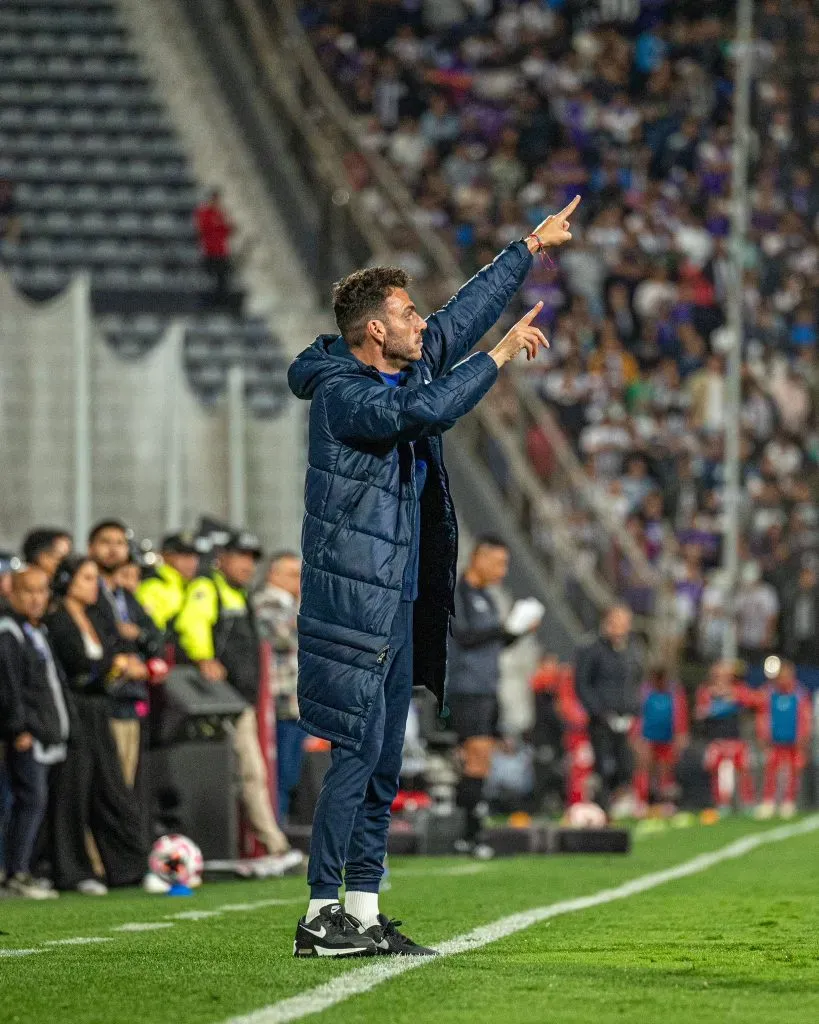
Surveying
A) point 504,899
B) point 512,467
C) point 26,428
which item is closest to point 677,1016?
point 504,899

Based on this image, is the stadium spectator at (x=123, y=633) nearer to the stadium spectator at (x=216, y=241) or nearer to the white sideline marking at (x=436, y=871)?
the white sideline marking at (x=436, y=871)

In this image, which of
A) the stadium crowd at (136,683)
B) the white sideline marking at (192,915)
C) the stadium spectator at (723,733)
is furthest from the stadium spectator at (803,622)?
the white sideline marking at (192,915)

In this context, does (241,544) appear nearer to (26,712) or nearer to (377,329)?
(26,712)

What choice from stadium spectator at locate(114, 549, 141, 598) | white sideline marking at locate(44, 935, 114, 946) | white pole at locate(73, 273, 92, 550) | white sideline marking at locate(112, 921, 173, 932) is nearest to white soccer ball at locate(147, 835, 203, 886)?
stadium spectator at locate(114, 549, 141, 598)

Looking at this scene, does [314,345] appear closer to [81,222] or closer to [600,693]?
[600,693]

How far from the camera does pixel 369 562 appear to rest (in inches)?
315

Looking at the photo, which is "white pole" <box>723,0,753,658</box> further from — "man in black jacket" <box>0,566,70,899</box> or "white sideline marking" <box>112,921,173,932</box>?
"white sideline marking" <box>112,921,173,932</box>

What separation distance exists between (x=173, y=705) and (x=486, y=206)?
20405 millimetres

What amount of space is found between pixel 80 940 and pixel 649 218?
26385mm

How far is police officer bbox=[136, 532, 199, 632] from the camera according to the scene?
14.9 metres

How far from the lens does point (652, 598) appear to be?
26719mm

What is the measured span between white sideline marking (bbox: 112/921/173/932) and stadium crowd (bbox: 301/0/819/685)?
16.5 m

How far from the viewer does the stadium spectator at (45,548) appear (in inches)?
559

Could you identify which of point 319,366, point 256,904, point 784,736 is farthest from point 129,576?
point 784,736
